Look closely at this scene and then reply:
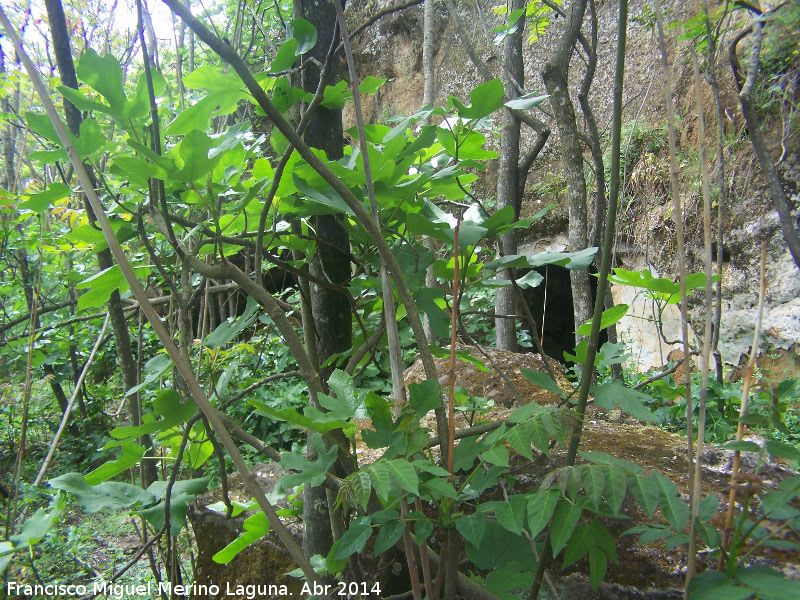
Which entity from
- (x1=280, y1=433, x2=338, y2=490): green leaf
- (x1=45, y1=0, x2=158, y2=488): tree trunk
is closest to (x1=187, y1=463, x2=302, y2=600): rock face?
(x1=45, y1=0, x2=158, y2=488): tree trunk

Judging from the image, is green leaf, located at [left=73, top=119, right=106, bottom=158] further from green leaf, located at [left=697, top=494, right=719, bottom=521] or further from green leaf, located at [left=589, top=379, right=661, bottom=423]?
green leaf, located at [left=697, top=494, right=719, bottom=521]

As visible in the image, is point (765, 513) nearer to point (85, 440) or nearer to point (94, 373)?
point (85, 440)

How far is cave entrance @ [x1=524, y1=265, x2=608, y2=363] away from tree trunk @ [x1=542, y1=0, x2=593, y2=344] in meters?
4.08

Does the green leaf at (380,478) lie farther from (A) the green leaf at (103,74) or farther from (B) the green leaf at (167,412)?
(A) the green leaf at (103,74)

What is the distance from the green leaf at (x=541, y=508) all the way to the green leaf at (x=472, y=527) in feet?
0.24

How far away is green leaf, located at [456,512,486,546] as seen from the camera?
27.4 inches

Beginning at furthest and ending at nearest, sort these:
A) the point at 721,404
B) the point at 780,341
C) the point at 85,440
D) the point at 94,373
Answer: the point at 94,373, the point at 85,440, the point at 780,341, the point at 721,404

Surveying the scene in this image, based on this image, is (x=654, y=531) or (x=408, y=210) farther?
(x=408, y=210)

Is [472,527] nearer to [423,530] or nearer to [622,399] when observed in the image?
[423,530]

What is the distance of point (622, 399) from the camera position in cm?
85

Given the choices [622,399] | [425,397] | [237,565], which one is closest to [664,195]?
[622,399]

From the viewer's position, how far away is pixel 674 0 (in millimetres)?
5391

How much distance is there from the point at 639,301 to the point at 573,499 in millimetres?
5813

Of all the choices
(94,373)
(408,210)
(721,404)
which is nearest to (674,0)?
(721,404)
